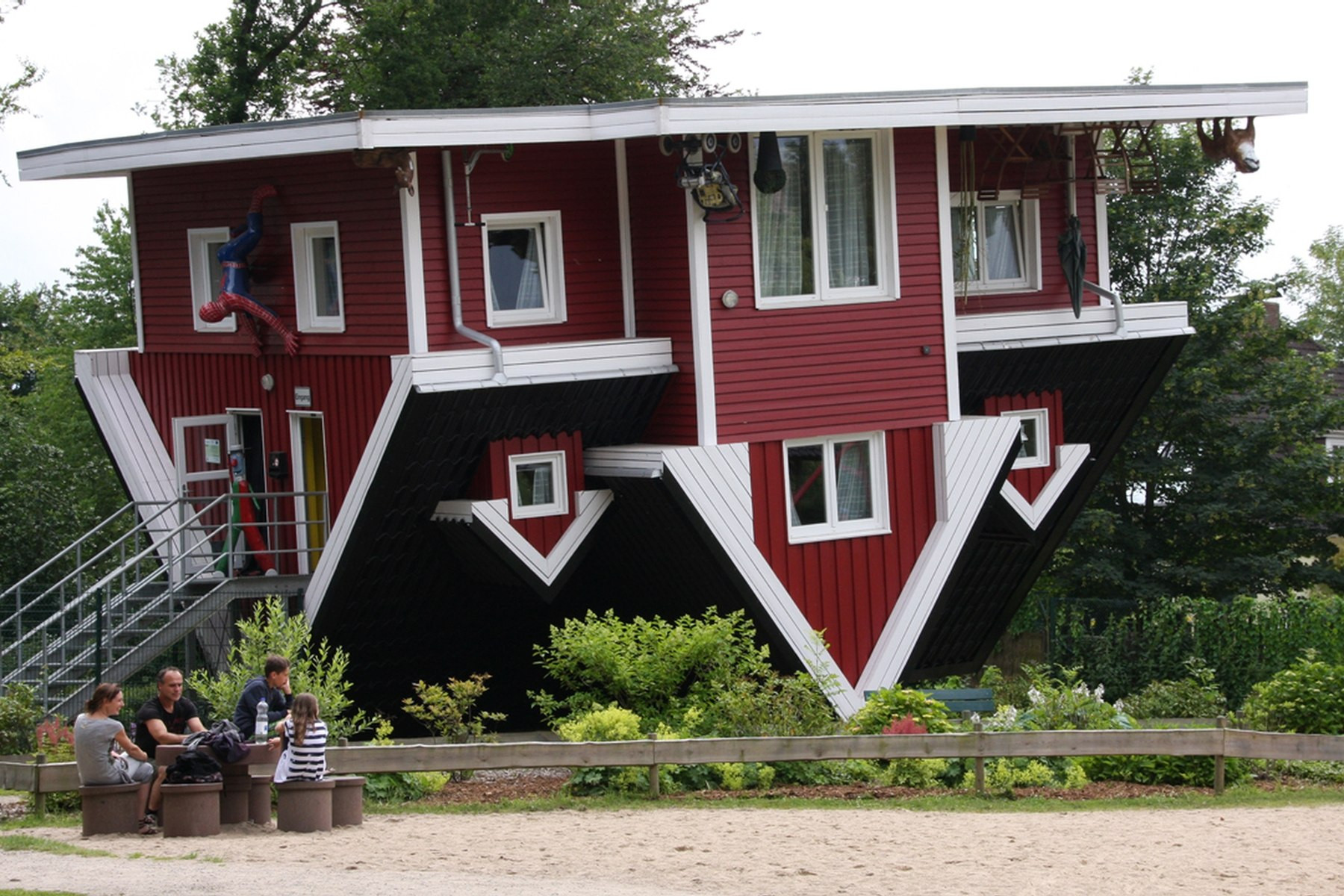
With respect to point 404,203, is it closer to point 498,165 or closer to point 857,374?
point 498,165

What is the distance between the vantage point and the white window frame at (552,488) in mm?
21375

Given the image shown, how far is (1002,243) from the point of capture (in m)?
25.3

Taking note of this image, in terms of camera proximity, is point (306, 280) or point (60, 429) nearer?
point (306, 280)

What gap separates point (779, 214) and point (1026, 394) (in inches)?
201

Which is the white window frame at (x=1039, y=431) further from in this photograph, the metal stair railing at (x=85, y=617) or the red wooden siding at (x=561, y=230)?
the metal stair railing at (x=85, y=617)

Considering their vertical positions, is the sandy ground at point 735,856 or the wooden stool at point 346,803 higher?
the wooden stool at point 346,803

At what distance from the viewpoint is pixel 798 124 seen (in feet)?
69.0

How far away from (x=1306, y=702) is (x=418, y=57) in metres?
23.6

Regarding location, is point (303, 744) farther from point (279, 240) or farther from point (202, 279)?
point (202, 279)

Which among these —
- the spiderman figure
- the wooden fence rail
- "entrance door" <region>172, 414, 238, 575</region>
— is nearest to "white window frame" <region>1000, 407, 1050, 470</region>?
the wooden fence rail

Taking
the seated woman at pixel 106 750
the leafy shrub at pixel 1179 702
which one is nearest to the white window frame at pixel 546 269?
the seated woman at pixel 106 750

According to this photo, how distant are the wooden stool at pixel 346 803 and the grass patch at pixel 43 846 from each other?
195 cm

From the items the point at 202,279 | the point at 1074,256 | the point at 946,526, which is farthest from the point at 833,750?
the point at 202,279

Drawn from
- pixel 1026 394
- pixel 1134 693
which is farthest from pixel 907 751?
pixel 1134 693
